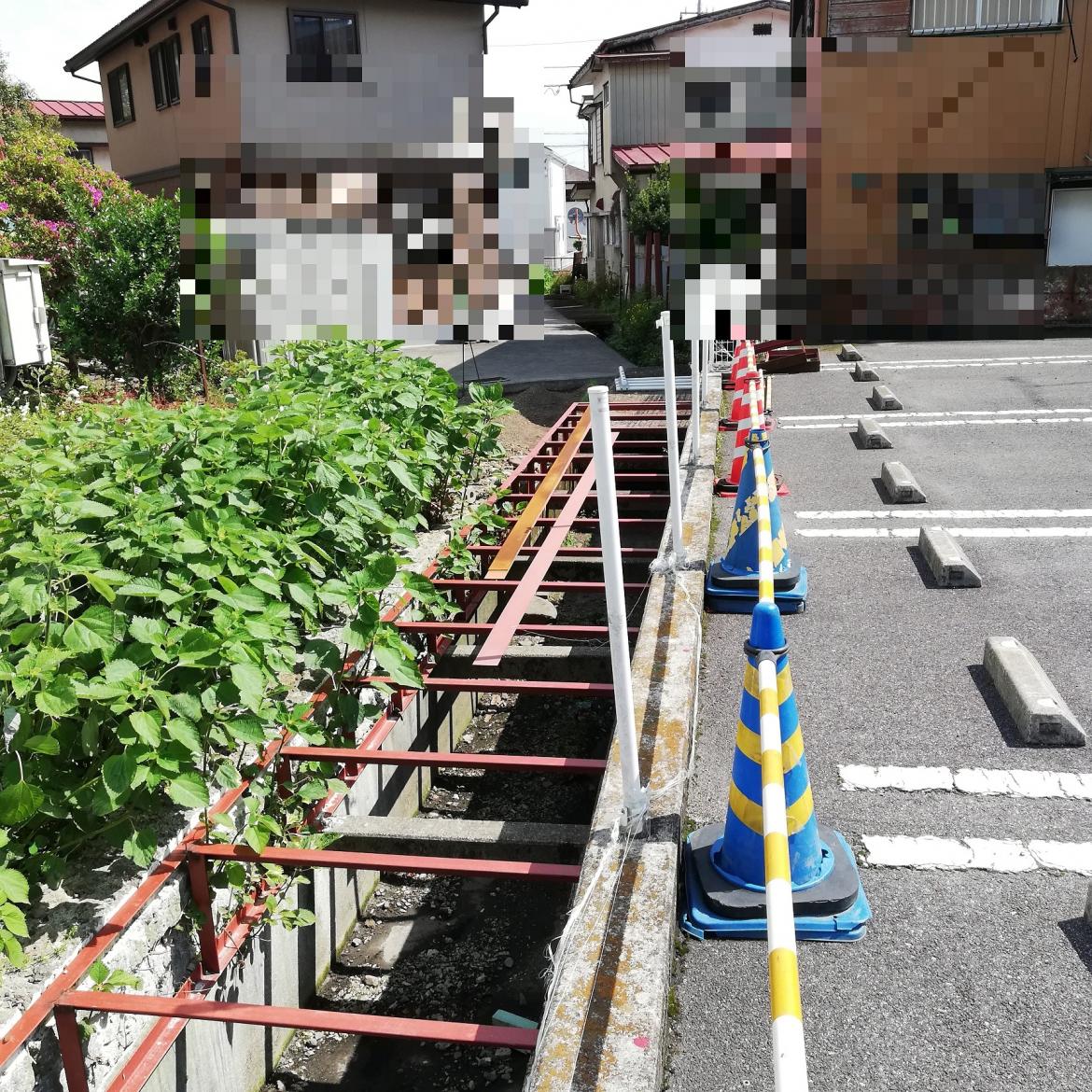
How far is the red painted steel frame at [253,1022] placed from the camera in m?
2.47

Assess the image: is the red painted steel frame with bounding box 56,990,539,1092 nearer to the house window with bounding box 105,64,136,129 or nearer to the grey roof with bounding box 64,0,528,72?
the grey roof with bounding box 64,0,528,72

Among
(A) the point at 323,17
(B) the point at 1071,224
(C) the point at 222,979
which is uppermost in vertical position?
(A) the point at 323,17

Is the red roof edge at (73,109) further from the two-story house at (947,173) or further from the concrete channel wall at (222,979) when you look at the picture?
the concrete channel wall at (222,979)

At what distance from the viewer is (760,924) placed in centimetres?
297

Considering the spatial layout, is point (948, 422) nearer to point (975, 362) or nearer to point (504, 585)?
point (975, 362)

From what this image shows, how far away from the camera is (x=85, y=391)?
33.9ft

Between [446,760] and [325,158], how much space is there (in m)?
13.2

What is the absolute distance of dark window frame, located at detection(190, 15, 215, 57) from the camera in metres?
17.3

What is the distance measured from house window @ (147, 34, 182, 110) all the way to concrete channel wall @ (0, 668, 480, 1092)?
711 inches

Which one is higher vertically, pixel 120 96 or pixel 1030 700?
pixel 120 96

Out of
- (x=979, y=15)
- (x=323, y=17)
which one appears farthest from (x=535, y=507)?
(x=323, y=17)

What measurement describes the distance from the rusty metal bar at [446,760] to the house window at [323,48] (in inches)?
629

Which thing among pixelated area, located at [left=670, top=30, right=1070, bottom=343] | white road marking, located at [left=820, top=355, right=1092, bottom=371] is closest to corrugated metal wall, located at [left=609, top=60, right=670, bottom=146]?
pixelated area, located at [left=670, top=30, right=1070, bottom=343]

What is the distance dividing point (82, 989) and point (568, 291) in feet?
107
